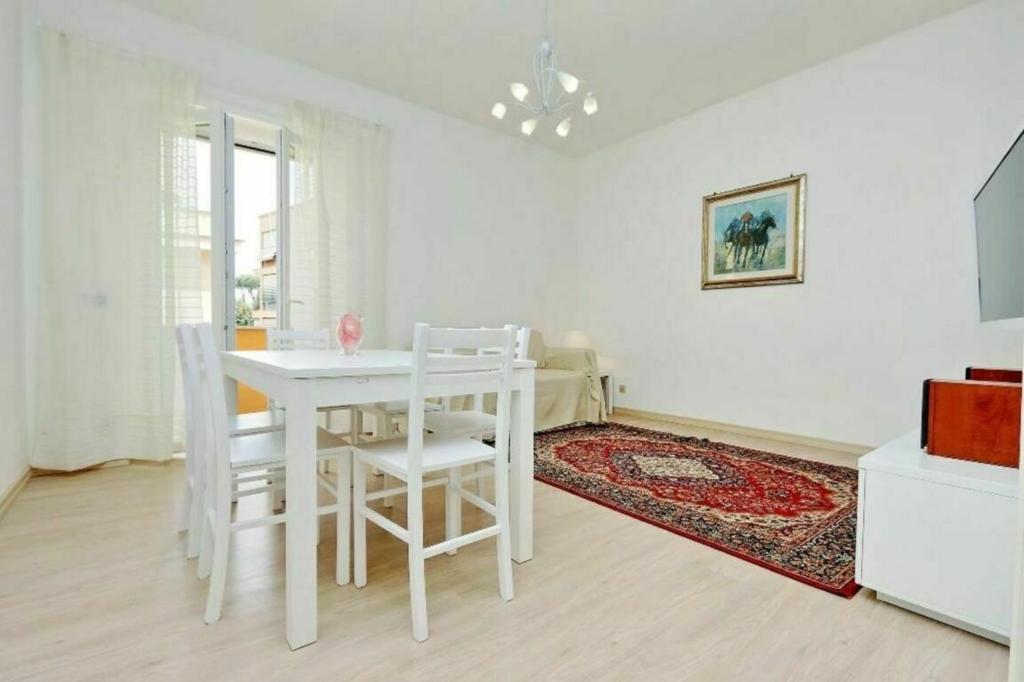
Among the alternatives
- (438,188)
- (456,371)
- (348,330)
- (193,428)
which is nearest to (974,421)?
(456,371)

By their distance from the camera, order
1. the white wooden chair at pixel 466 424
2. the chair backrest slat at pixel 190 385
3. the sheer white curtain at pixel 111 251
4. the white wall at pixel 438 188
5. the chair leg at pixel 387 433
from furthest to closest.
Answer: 1. the white wall at pixel 438 188
2. the sheer white curtain at pixel 111 251
3. the chair leg at pixel 387 433
4. the white wooden chair at pixel 466 424
5. the chair backrest slat at pixel 190 385

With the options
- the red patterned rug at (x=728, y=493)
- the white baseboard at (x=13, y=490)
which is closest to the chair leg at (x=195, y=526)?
the white baseboard at (x=13, y=490)

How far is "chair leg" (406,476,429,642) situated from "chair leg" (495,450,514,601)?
0.27 metres

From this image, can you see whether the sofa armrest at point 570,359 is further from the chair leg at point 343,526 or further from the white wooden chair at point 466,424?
the chair leg at point 343,526

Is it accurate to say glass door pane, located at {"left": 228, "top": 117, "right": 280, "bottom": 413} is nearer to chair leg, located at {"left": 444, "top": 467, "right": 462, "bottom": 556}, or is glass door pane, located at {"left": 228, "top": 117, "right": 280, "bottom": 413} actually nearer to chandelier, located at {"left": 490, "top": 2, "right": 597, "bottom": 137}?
chandelier, located at {"left": 490, "top": 2, "right": 597, "bottom": 137}

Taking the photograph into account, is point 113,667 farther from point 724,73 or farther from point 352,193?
point 724,73

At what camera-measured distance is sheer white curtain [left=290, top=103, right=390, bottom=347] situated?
3.63m

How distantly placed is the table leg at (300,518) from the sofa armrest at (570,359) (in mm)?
3316

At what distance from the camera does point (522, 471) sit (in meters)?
1.83

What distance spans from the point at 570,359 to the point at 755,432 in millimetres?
1670

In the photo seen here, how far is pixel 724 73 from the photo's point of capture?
12.0 ft

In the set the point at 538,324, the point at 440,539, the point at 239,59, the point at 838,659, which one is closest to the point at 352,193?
the point at 239,59

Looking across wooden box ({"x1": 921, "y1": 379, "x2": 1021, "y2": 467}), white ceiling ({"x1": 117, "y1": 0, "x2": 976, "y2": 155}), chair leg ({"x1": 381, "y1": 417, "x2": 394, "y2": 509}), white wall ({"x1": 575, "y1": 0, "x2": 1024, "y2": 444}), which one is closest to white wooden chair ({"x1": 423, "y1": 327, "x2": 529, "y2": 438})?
chair leg ({"x1": 381, "y1": 417, "x2": 394, "y2": 509})

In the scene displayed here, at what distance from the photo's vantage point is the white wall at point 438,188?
3.12 m
